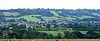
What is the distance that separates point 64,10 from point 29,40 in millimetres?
71847

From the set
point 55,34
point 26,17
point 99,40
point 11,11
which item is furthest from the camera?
point 11,11

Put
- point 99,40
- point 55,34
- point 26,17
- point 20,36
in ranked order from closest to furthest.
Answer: point 99,40
point 20,36
point 55,34
point 26,17

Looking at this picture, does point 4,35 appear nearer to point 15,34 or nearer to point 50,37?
point 15,34

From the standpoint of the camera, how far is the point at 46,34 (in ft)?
154

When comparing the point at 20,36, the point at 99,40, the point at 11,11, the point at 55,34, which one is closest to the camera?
the point at 99,40

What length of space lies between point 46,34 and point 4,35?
6331mm

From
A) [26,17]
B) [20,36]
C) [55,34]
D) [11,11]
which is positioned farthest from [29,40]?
[11,11]

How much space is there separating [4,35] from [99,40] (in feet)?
47.6

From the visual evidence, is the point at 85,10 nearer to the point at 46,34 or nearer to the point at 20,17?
the point at 20,17

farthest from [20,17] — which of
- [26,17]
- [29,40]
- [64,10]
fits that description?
[29,40]

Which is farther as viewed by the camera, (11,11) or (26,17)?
(11,11)

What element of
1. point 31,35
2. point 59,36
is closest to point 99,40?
point 59,36

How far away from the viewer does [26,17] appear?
87562mm

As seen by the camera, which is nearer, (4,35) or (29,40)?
(29,40)
